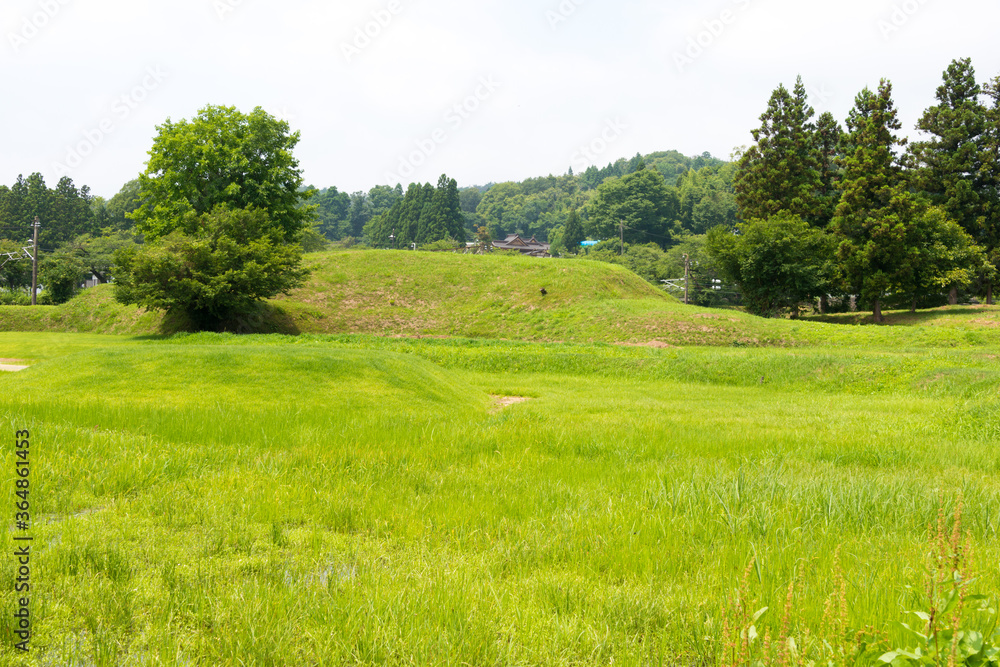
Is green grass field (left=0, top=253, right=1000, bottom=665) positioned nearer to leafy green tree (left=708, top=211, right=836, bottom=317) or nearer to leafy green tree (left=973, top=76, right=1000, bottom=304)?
leafy green tree (left=708, top=211, right=836, bottom=317)

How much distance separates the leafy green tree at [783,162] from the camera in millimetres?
54812

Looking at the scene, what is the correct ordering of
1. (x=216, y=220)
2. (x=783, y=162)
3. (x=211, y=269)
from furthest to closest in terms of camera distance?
(x=783, y=162) < (x=216, y=220) < (x=211, y=269)

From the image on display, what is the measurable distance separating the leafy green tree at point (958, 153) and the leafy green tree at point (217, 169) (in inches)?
1986

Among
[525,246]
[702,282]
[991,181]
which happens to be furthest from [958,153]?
[525,246]

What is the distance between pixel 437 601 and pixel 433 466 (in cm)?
383

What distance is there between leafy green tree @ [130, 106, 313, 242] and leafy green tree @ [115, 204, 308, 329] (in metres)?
2.81

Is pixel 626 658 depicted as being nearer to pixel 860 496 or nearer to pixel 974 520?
pixel 860 496

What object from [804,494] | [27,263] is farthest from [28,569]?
[27,263]

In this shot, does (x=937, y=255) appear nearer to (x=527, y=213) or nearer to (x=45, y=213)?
(x=45, y=213)

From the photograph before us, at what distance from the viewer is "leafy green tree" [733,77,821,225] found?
180 ft

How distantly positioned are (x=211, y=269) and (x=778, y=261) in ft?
132

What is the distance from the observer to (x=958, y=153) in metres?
49.1

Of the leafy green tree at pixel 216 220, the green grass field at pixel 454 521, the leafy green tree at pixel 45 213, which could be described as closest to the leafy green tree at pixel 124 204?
the leafy green tree at pixel 45 213

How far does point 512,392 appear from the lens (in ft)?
61.5
